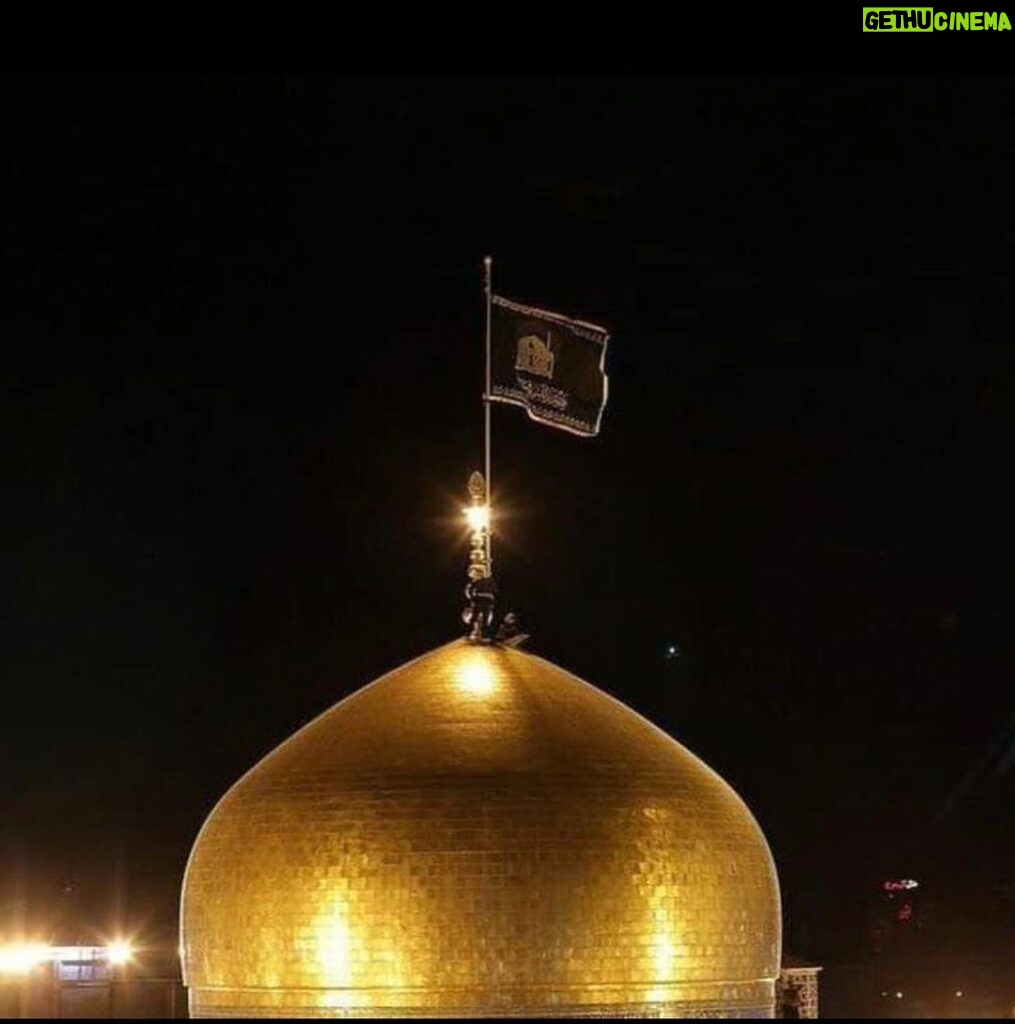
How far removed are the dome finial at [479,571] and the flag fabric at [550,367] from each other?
3.12 feet

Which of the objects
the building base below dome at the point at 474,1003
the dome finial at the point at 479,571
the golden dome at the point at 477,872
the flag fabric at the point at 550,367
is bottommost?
the building base below dome at the point at 474,1003

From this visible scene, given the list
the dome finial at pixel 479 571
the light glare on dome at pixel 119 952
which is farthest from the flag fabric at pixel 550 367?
the light glare on dome at pixel 119 952

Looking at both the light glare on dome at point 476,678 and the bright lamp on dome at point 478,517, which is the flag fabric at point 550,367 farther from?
the light glare on dome at point 476,678

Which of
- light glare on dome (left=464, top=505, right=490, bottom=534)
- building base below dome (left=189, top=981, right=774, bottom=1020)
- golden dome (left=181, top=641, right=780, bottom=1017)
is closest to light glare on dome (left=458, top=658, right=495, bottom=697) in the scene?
golden dome (left=181, top=641, right=780, bottom=1017)

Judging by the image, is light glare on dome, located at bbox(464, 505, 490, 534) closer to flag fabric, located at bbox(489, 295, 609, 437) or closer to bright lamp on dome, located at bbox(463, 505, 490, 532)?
bright lamp on dome, located at bbox(463, 505, 490, 532)

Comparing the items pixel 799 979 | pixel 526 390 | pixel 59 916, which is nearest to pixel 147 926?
pixel 59 916

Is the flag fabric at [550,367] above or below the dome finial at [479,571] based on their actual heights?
above

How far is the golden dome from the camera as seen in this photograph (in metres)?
23.7

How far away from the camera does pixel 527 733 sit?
24.9 m

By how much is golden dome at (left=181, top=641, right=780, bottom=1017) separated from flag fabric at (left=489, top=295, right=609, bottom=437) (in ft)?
10.9

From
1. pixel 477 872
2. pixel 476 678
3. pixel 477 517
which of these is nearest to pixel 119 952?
pixel 477 517

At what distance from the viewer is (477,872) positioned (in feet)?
78.0

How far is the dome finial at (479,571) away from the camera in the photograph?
26891 mm

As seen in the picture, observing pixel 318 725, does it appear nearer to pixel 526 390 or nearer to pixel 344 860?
pixel 344 860
